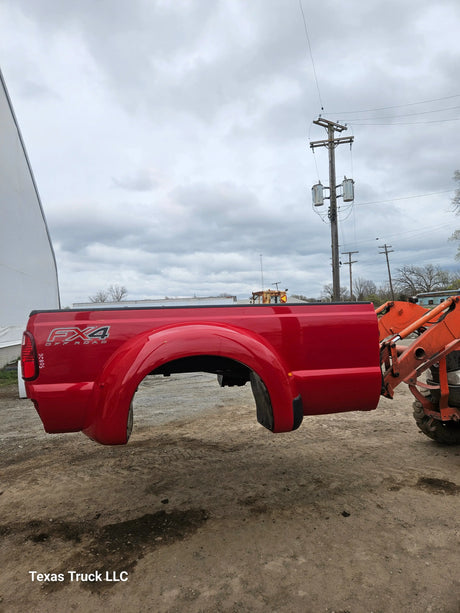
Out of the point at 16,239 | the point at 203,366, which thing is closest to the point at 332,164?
the point at 16,239

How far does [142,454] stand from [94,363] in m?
2.03

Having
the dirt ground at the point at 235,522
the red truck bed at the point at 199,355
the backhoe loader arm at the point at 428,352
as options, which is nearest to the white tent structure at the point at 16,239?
the dirt ground at the point at 235,522

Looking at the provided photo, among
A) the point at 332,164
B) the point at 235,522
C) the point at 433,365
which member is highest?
the point at 332,164

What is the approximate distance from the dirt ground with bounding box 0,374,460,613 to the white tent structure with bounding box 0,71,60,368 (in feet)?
26.0

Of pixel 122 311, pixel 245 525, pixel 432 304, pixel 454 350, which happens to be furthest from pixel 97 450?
pixel 432 304

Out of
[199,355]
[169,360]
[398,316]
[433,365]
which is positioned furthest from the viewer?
[398,316]

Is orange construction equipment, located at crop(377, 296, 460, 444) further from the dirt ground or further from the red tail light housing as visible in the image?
the red tail light housing

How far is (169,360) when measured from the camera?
228 cm

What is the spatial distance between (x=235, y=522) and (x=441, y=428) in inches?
94.0

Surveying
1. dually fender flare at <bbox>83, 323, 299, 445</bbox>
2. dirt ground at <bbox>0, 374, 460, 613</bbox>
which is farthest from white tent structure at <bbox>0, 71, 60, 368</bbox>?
dually fender flare at <bbox>83, 323, 299, 445</bbox>

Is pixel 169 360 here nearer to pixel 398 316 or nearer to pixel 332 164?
pixel 398 316

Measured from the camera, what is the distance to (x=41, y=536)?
254 centimetres

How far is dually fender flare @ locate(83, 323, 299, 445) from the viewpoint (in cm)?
225

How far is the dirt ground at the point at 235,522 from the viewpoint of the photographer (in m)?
1.97
